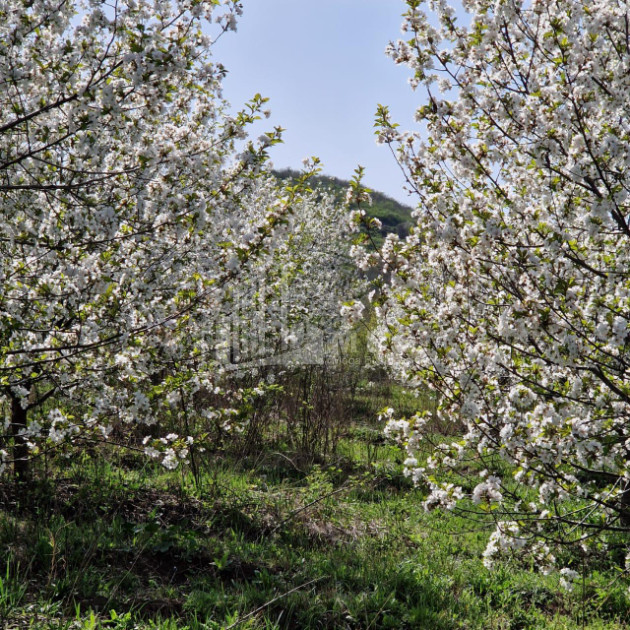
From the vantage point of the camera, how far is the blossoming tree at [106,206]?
356 centimetres

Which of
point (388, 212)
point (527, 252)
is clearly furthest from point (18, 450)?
point (388, 212)

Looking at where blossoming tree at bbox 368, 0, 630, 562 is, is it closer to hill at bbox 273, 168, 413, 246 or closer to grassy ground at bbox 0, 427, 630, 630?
grassy ground at bbox 0, 427, 630, 630

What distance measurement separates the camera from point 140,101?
452 cm

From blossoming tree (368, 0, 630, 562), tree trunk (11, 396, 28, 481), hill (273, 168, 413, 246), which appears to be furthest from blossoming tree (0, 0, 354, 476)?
hill (273, 168, 413, 246)

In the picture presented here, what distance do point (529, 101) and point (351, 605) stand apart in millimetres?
4235

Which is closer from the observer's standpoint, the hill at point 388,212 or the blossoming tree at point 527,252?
the blossoming tree at point 527,252

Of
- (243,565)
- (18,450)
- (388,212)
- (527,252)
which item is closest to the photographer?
(527,252)

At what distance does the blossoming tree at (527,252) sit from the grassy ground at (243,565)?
0.88 meters

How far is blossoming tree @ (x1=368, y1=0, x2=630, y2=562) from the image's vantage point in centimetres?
347

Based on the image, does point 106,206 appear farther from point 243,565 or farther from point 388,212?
point 388,212

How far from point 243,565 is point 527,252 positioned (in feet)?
12.3

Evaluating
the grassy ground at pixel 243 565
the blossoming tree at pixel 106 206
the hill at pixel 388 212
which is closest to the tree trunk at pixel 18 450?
the grassy ground at pixel 243 565

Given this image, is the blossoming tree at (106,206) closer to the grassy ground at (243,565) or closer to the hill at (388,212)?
the grassy ground at (243,565)

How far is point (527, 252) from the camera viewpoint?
3629 millimetres
